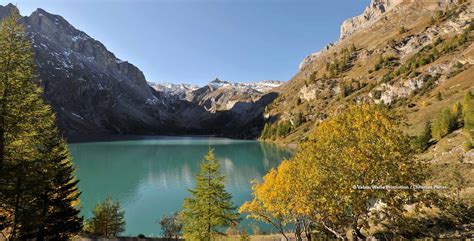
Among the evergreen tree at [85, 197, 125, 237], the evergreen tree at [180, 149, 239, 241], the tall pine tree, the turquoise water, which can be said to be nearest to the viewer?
the tall pine tree

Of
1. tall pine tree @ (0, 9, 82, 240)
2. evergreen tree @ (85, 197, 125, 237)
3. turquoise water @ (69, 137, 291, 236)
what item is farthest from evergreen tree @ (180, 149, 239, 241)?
turquoise water @ (69, 137, 291, 236)

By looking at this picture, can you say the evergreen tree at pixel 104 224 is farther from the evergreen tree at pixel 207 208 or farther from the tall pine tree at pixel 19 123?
the tall pine tree at pixel 19 123

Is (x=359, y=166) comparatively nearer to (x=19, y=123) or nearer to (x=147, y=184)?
(x=19, y=123)

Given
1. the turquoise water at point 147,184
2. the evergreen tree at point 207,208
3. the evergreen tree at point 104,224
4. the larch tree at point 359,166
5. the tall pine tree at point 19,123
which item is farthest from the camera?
the turquoise water at point 147,184

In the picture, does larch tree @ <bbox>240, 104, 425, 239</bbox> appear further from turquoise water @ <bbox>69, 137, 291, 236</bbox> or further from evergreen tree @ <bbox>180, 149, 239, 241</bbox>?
turquoise water @ <bbox>69, 137, 291, 236</bbox>

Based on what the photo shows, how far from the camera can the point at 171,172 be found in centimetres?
10350

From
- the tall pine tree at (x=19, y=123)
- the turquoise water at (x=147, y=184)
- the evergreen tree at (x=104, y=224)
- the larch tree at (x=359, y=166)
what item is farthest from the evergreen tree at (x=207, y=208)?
the turquoise water at (x=147, y=184)

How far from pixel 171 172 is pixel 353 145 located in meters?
93.9

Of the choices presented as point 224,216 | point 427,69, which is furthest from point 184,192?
point 427,69

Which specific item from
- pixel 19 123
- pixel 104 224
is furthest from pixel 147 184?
pixel 19 123

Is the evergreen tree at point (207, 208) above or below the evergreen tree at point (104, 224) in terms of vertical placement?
above

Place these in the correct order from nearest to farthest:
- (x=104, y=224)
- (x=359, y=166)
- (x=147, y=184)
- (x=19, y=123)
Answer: (x=359, y=166) < (x=19, y=123) < (x=104, y=224) < (x=147, y=184)

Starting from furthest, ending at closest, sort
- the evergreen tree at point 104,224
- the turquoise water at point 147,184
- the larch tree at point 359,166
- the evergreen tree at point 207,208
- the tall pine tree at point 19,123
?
the turquoise water at point 147,184, the evergreen tree at point 104,224, the evergreen tree at point 207,208, the tall pine tree at point 19,123, the larch tree at point 359,166

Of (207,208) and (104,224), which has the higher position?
(207,208)
